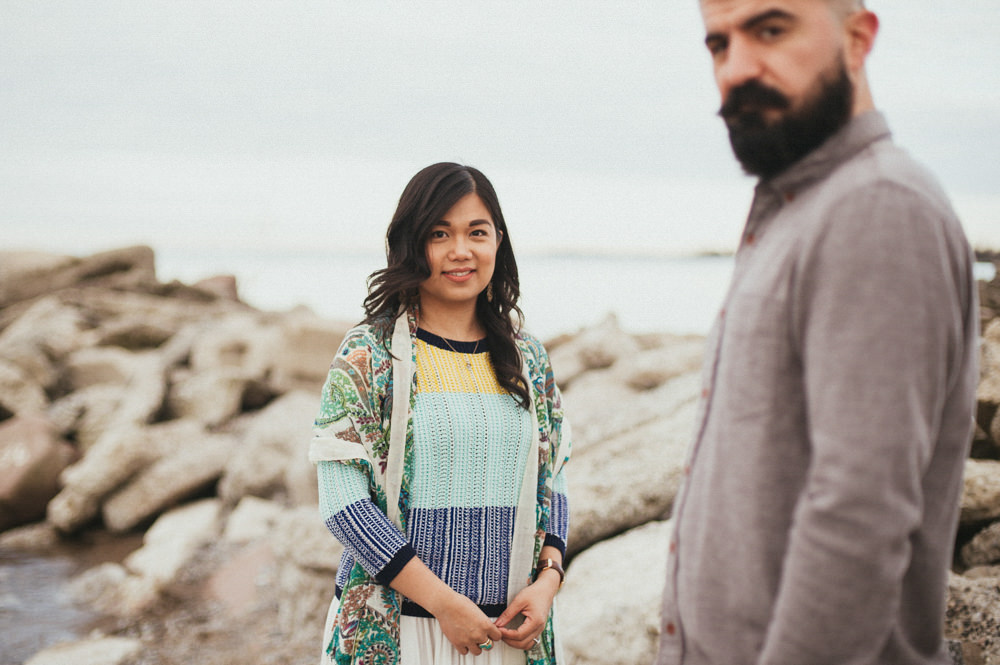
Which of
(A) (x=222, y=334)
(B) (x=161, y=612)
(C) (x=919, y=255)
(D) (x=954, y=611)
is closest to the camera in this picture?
(C) (x=919, y=255)

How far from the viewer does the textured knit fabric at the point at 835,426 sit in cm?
124

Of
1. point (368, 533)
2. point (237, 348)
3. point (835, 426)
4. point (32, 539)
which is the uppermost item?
point (835, 426)

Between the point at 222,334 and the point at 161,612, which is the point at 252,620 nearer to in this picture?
the point at 161,612

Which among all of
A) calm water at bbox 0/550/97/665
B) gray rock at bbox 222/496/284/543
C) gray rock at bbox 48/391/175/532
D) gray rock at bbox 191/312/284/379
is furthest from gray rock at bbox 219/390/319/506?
gray rock at bbox 191/312/284/379

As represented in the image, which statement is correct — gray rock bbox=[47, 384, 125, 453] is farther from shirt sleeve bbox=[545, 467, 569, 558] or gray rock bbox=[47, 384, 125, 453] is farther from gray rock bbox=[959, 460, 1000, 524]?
gray rock bbox=[959, 460, 1000, 524]

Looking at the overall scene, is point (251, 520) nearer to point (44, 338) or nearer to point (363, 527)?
point (363, 527)

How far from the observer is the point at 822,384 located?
4.21ft

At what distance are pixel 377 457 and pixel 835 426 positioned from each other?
1445mm

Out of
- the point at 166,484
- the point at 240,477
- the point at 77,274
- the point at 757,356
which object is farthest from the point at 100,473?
the point at 77,274

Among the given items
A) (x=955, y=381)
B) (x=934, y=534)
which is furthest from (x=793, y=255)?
(x=934, y=534)

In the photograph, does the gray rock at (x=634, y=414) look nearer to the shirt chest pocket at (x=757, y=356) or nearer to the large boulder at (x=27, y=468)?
the shirt chest pocket at (x=757, y=356)

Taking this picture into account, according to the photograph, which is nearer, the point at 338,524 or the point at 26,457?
the point at 338,524

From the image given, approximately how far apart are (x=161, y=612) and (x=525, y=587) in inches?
199

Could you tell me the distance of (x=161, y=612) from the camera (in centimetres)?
643
